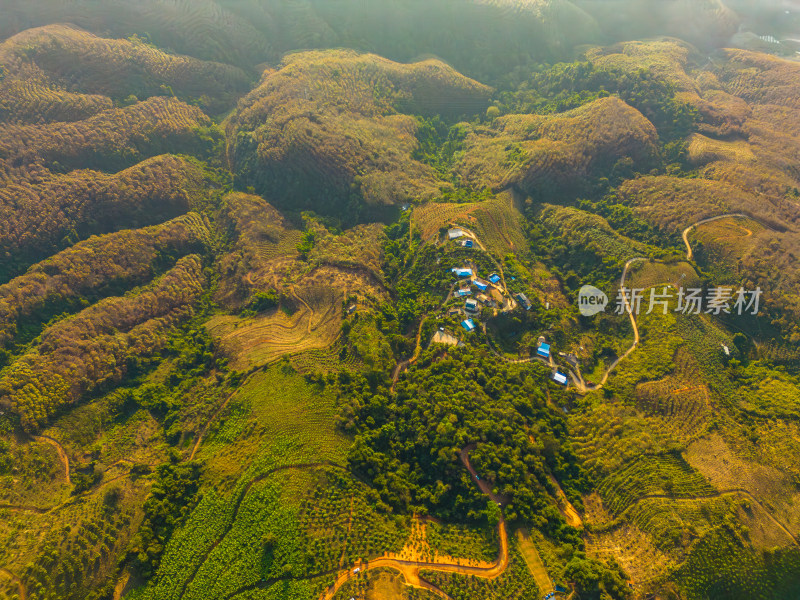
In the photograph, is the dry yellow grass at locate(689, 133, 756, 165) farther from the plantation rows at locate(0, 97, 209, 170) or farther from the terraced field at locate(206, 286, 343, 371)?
the plantation rows at locate(0, 97, 209, 170)

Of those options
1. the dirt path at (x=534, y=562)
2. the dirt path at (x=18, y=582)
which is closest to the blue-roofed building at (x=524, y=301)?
the dirt path at (x=534, y=562)

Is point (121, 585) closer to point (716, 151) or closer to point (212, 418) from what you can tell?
point (212, 418)

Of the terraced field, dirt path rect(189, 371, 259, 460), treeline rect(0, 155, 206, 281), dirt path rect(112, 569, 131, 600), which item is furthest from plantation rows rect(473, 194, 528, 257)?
dirt path rect(112, 569, 131, 600)

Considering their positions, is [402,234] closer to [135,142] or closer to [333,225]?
[333,225]

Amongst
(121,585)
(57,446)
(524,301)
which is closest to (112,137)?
(57,446)

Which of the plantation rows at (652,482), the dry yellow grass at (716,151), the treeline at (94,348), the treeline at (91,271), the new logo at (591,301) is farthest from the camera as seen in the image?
the dry yellow grass at (716,151)

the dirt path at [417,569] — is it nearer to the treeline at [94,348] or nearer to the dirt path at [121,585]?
the dirt path at [121,585]

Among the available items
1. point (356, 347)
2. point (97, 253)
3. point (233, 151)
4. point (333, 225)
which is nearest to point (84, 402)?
point (97, 253)
